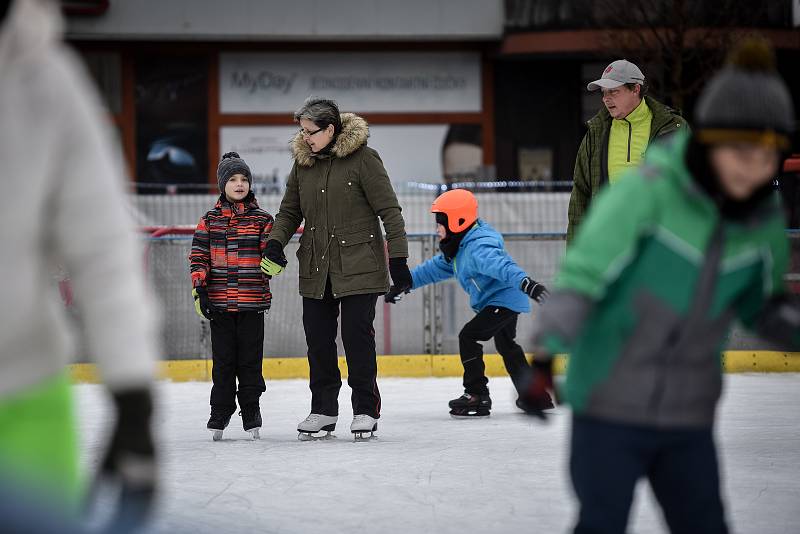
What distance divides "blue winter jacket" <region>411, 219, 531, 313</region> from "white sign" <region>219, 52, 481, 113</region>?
48.6 ft

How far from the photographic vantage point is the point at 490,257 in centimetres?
754

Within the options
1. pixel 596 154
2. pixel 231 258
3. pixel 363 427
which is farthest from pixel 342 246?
pixel 596 154

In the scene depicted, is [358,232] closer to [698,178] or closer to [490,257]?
[490,257]

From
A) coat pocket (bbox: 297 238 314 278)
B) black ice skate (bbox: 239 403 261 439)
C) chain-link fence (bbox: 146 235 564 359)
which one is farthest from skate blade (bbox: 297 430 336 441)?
chain-link fence (bbox: 146 235 564 359)

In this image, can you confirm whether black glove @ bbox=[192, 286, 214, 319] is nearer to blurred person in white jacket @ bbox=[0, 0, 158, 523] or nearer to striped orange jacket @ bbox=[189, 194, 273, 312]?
striped orange jacket @ bbox=[189, 194, 273, 312]

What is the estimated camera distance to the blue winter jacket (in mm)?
7508

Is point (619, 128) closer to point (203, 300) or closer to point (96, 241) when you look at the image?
point (203, 300)

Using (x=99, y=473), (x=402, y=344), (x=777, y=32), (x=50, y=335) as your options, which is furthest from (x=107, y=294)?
(x=777, y=32)

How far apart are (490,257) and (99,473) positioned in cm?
557

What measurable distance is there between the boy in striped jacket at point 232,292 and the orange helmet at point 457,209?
1112 mm

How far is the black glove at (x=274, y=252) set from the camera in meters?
6.74

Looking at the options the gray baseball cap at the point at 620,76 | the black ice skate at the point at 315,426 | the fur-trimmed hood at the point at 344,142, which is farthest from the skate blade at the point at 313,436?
the gray baseball cap at the point at 620,76

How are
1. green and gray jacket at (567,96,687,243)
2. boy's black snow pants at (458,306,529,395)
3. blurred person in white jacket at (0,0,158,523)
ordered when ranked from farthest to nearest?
1. boy's black snow pants at (458,306,529,395)
2. green and gray jacket at (567,96,687,243)
3. blurred person in white jacket at (0,0,158,523)

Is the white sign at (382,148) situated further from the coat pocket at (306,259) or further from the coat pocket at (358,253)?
the coat pocket at (358,253)
